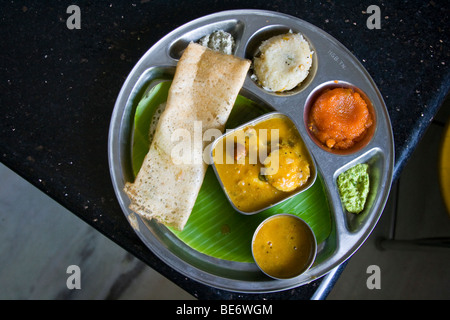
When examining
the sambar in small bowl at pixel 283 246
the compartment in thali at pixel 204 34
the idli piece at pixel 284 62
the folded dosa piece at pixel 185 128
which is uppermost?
the compartment in thali at pixel 204 34

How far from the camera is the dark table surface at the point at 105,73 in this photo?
2.16 meters

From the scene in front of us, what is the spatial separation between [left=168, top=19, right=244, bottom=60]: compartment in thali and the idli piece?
183 millimetres

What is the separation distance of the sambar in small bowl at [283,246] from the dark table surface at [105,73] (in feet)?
0.80

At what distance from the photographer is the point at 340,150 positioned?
2.14 m

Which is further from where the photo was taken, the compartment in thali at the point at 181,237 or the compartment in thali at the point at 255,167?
the compartment in thali at the point at 181,237

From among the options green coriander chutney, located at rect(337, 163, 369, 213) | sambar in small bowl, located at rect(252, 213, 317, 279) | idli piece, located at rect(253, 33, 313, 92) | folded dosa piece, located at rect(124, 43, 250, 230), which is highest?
idli piece, located at rect(253, 33, 313, 92)

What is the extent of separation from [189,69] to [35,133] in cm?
90

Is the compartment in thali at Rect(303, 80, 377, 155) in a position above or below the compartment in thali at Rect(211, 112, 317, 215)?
above

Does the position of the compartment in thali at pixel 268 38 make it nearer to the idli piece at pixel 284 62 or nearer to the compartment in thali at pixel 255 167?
the idli piece at pixel 284 62

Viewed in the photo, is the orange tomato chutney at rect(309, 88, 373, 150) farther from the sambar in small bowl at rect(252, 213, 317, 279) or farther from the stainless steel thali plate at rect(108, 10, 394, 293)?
the sambar in small bowl at rect(252, 213, 317, 279)

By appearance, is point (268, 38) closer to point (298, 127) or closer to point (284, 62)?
point (284, 62)

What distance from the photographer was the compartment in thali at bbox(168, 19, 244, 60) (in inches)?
84.8

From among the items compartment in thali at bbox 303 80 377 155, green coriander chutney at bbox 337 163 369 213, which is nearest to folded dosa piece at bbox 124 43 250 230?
compartment in thali at bbox 303 80 377 155

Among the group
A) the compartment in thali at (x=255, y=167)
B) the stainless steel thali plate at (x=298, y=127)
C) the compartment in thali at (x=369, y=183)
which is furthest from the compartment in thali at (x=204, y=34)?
the compartment in thali at (x=369, y=183)
